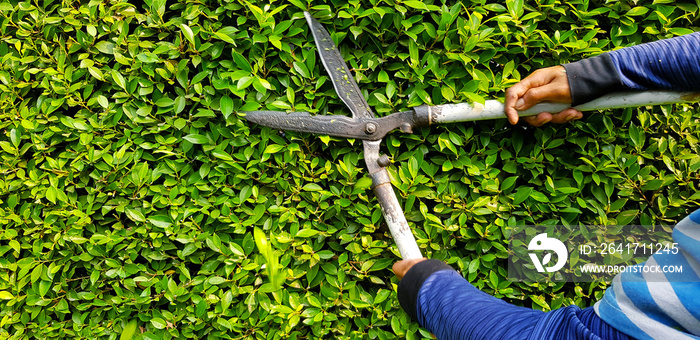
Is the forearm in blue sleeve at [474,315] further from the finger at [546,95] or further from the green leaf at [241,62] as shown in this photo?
the green leaf at [241,62]

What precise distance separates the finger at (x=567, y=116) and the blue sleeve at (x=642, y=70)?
91mm

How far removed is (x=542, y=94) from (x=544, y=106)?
0.07 m

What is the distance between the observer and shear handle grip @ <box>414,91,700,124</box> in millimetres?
1468

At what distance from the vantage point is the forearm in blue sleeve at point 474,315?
3.29 ft

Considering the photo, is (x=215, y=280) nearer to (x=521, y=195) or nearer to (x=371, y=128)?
(x=371, y=128)

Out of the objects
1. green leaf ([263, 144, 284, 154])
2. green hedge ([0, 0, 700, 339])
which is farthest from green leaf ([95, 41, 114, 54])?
green leaf ([263, 144, 284, 154])

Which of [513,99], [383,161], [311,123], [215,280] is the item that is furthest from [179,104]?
[513,99]

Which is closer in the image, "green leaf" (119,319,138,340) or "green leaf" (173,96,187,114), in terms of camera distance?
"green leaf" (173,96,187,114)

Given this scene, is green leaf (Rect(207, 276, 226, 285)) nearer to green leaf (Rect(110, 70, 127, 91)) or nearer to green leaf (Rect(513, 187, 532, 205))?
green leaf (Rect(110, 70, 127, 91))

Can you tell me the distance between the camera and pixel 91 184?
81.7 inches

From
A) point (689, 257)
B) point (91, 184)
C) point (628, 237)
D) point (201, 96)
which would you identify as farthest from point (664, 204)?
point (91, 184)

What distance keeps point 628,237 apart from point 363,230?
1.25 metres

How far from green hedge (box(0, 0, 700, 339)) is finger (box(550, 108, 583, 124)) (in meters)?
0.15

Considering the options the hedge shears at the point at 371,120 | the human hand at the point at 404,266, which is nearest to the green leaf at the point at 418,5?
the hedge shears at the point at 371,120
